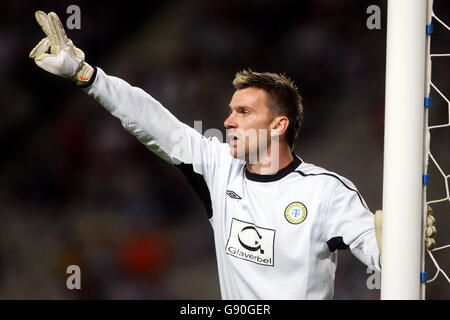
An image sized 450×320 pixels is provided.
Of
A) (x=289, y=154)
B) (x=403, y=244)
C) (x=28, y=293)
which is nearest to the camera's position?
(x=403, y=244)

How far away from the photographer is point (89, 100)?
4379 millimetres

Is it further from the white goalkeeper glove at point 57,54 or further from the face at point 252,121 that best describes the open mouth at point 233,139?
the white goalkeeper glove at point 57,54

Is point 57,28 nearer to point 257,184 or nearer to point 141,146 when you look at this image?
point 257,184

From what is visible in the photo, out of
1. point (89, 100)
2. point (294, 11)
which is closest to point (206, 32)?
point (294, 11)

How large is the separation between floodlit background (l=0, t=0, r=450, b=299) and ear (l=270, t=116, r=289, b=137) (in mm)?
1397

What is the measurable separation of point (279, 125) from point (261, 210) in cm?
41

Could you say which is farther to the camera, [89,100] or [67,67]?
[89,100]

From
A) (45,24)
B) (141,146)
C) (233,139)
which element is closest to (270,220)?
(233,139)

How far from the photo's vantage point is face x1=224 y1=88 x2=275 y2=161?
2.80 metres

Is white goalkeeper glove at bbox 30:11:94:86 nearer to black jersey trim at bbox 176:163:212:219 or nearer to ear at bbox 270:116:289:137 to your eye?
black jersey trim at bbox 176:163:212:219

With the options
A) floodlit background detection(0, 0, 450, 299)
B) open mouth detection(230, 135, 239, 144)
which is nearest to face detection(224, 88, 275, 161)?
open mouth detection(230, 135, 239, 144)

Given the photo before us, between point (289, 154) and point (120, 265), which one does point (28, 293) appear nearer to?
point (120, 265)

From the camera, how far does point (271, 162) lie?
281cm
